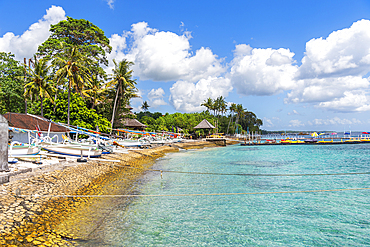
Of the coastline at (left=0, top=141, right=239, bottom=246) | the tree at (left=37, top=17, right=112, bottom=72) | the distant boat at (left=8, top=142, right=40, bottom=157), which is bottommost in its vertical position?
the coastline at (left=0, top=141, right=239, bottom=246)

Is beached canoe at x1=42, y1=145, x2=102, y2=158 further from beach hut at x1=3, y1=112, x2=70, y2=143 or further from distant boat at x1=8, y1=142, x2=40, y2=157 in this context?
beach hut at x1=3, y1=112, x2=70, y2=143

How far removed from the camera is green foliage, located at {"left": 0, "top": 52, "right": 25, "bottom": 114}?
1135 inches

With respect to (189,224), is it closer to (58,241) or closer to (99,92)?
(58,241)

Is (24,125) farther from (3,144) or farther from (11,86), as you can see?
(3,144)

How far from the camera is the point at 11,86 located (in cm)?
2925

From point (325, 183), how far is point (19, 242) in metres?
13.6

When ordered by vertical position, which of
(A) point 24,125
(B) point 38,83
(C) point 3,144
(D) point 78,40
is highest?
(D) point 78,40

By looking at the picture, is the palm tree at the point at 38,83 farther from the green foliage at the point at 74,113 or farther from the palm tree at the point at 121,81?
the palm tree at the point at 121,81

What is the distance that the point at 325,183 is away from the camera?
1282cm

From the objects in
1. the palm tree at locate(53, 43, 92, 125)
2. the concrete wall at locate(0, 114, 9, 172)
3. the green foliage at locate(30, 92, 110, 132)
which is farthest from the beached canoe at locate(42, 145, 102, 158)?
the green foliage at locate(30, 92, 110, 132)

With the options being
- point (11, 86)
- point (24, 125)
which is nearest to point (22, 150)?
point (24, 125)

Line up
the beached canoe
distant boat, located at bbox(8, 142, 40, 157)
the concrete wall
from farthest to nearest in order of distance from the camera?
the beached canoe → distant boat, located at bbox(8, 142, 40, 157) → the concrete wall

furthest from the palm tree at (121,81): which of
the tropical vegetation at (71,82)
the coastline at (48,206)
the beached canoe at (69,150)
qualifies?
the coastline at (48,206)

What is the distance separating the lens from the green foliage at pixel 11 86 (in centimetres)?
2883
